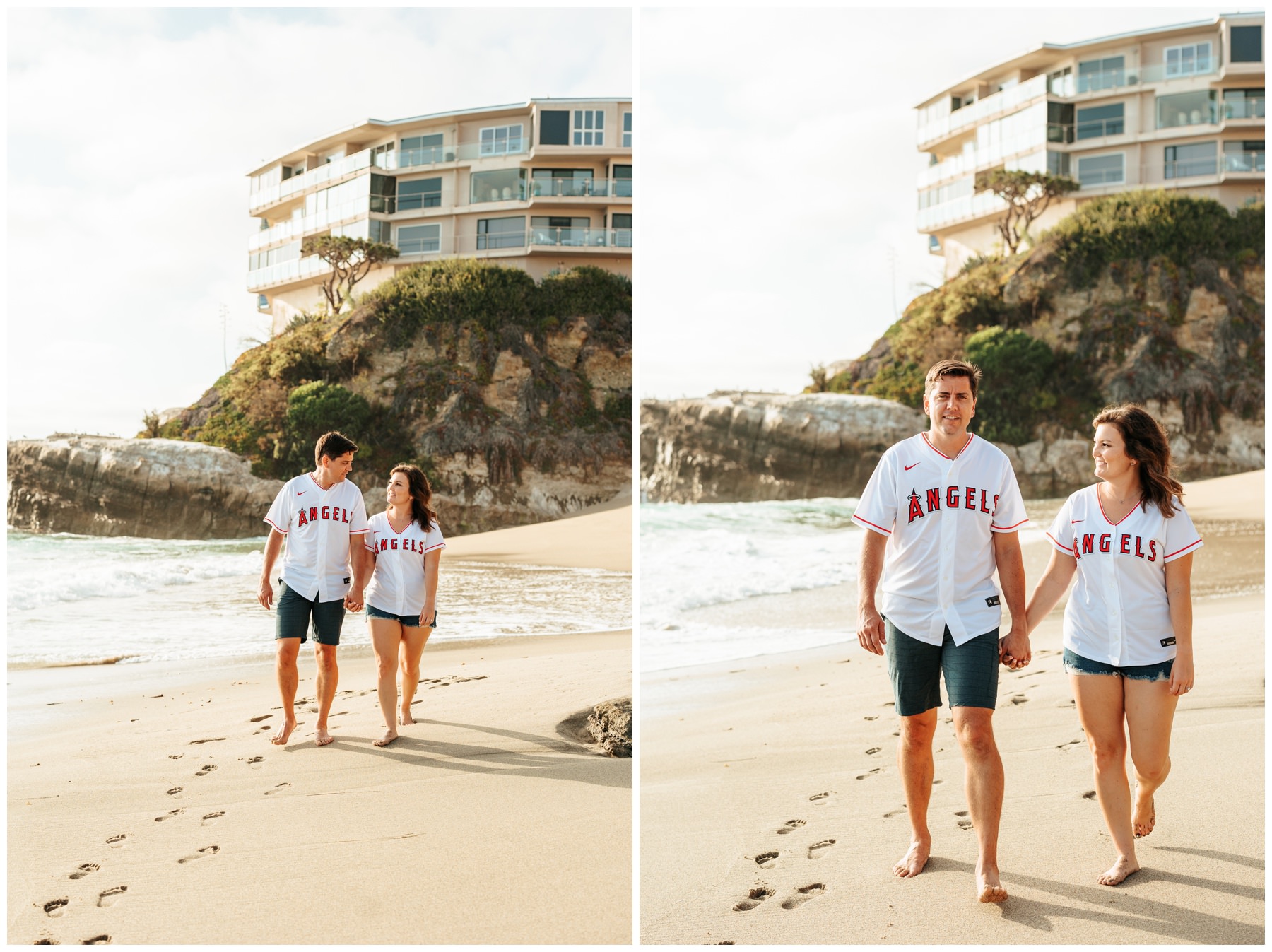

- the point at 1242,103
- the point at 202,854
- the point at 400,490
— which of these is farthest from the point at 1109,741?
the point at 1242,103

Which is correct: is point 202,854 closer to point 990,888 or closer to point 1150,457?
point 990,888

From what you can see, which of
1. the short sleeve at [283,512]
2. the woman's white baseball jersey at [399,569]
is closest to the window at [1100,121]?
the woman's white baseball jersey at [399,569]

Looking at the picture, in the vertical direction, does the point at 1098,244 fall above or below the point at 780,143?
below

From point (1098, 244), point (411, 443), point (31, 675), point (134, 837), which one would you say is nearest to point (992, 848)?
point (134, 837)

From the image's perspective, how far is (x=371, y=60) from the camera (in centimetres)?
783

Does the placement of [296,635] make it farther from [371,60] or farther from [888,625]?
[371,60]

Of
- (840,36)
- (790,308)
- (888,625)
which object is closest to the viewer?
(888,625)

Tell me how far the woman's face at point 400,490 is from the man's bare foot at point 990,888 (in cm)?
315

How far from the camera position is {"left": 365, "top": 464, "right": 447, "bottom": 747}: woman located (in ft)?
14.9

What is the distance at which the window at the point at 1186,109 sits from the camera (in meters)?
28.9

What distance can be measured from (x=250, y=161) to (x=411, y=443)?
10.2 meters

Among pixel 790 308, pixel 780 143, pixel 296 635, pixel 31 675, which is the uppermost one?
pixel 780 143

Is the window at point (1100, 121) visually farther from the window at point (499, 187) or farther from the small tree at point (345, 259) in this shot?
the small tree at point (345, 259)

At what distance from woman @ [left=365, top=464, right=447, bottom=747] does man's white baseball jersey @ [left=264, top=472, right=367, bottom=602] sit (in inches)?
8.2
